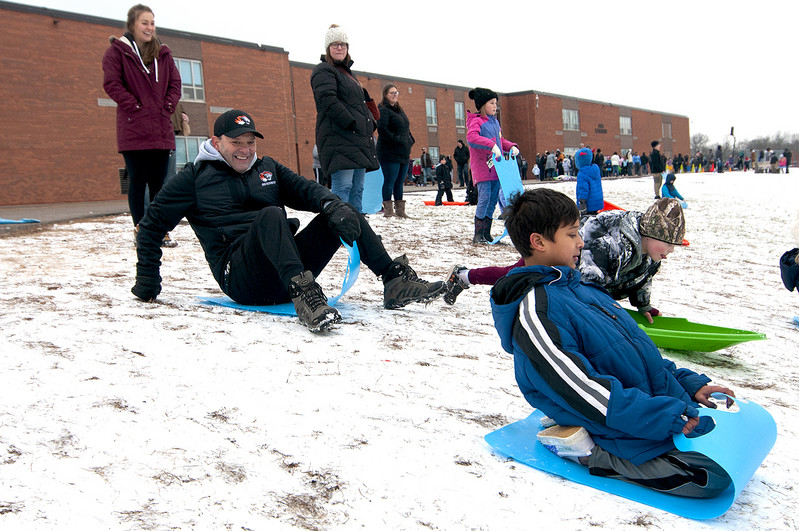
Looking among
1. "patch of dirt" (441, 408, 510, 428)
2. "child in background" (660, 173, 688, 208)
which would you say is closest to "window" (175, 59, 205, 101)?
"child in background" (660, 173, 688, 208)

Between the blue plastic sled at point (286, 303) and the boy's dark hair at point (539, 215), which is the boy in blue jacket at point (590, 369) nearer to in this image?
the boy's dark hair at point (539, 215)

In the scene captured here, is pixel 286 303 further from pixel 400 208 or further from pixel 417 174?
pixel 417 174

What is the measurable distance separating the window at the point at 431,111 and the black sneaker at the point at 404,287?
110 feet

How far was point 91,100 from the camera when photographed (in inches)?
801

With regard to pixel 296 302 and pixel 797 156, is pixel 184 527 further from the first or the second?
pixel 797 156

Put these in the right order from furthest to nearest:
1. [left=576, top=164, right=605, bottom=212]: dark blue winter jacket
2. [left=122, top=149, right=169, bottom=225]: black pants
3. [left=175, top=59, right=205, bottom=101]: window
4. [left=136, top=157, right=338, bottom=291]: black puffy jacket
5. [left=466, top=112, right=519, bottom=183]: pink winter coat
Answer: [left=175, top=59, right=205, bottom=101]: window, [left=576, top=164, right=605, bottom=212]: dark blue winter jacket, [left=466, top=112, right=519, bottom=183]: pink winter coat, [left=122, top=149, right=169, bottom=225]: black pants, [left=136, top=157, right=338, bottom=291]: black puffy jacket

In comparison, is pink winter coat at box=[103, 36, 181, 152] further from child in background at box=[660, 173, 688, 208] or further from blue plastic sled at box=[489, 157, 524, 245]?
child in background at box=[660, 173, 688, 208]

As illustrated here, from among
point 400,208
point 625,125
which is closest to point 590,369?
point 400,208

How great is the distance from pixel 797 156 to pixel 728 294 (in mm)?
91311

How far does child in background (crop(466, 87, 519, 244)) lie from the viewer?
6301mm

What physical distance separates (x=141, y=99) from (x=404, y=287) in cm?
276

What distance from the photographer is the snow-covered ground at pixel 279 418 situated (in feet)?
4.82

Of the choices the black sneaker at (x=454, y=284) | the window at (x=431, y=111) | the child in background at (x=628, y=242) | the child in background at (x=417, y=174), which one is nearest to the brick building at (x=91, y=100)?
the window at (x=431, y=111)

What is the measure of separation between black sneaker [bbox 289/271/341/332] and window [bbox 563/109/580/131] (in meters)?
45.7
